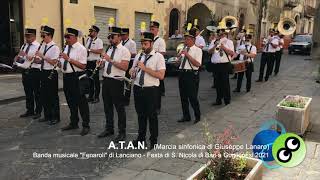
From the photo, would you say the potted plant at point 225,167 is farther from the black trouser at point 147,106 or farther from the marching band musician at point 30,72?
the marching band musician at point 30,72

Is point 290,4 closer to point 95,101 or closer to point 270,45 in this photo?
point 270,45

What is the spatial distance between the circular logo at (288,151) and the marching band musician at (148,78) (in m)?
1.89

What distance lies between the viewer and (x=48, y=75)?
7.64 m

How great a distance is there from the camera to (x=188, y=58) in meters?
7.43

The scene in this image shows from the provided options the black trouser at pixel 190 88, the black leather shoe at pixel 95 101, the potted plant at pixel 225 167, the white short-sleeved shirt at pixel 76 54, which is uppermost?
the white short-sleeved shirt at pixel 76 54

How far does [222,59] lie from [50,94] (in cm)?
407

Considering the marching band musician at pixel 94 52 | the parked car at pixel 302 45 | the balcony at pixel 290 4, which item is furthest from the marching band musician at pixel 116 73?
the balcony at pixel 290 4

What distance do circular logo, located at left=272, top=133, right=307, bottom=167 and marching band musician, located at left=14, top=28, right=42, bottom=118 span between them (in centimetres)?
491

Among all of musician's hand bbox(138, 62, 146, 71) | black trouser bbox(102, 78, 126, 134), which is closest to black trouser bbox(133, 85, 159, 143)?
musician's hand bbox(138, 62, 146, 71)

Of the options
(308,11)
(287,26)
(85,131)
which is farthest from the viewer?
(308,11)

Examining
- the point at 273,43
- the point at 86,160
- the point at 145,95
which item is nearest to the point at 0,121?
the point at 86,160

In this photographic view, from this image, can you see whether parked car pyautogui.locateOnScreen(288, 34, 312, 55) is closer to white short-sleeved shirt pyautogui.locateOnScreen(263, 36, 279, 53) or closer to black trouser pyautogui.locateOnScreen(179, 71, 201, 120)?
white short-sleeved shirt pyautogui.locateOnScreen(263, 36, 279, 53)

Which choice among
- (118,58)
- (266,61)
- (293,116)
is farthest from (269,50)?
(118,58)

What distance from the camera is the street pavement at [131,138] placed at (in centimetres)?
517
